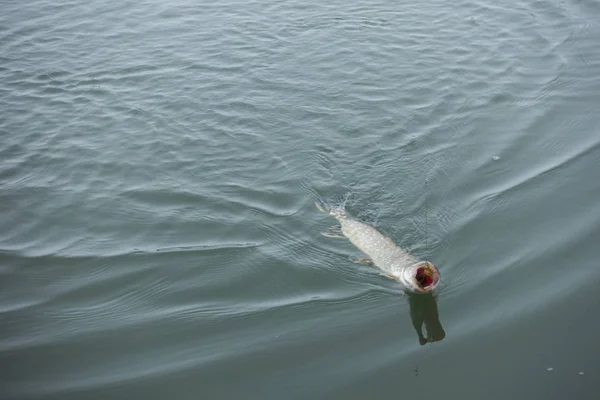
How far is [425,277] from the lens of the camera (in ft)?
21.2

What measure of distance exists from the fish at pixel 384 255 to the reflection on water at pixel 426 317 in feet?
0.46

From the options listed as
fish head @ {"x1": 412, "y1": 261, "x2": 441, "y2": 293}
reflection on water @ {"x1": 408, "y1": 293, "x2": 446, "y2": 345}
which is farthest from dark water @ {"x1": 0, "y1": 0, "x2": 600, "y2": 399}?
fish head @ {"x1": 412, "y1": 261, "x2": 441, "y2": 293}

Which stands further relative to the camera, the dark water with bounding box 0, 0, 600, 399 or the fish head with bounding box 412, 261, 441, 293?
the fish head with bounding box 412, 261, 441, 293

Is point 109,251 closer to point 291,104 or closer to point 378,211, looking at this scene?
point 378,211

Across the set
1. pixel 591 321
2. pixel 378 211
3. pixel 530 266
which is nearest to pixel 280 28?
pixel 378 211

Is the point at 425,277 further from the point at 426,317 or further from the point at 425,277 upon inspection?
the point at 426,317

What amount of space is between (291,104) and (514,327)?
5973 millimetres

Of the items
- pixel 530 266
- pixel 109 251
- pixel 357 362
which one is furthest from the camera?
pixel 109 251

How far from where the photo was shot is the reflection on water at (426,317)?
6.38m

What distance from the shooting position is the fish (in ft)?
21.2

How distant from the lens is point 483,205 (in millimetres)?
8172

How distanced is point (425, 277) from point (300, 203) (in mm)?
2649

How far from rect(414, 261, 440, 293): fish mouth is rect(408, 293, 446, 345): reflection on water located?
33cm

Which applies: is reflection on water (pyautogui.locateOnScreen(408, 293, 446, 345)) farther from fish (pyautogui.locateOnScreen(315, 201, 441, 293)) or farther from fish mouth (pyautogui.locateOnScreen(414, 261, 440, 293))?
fish mouth (pyautogui.locateOnScreen(414, 261, 440, 293))
